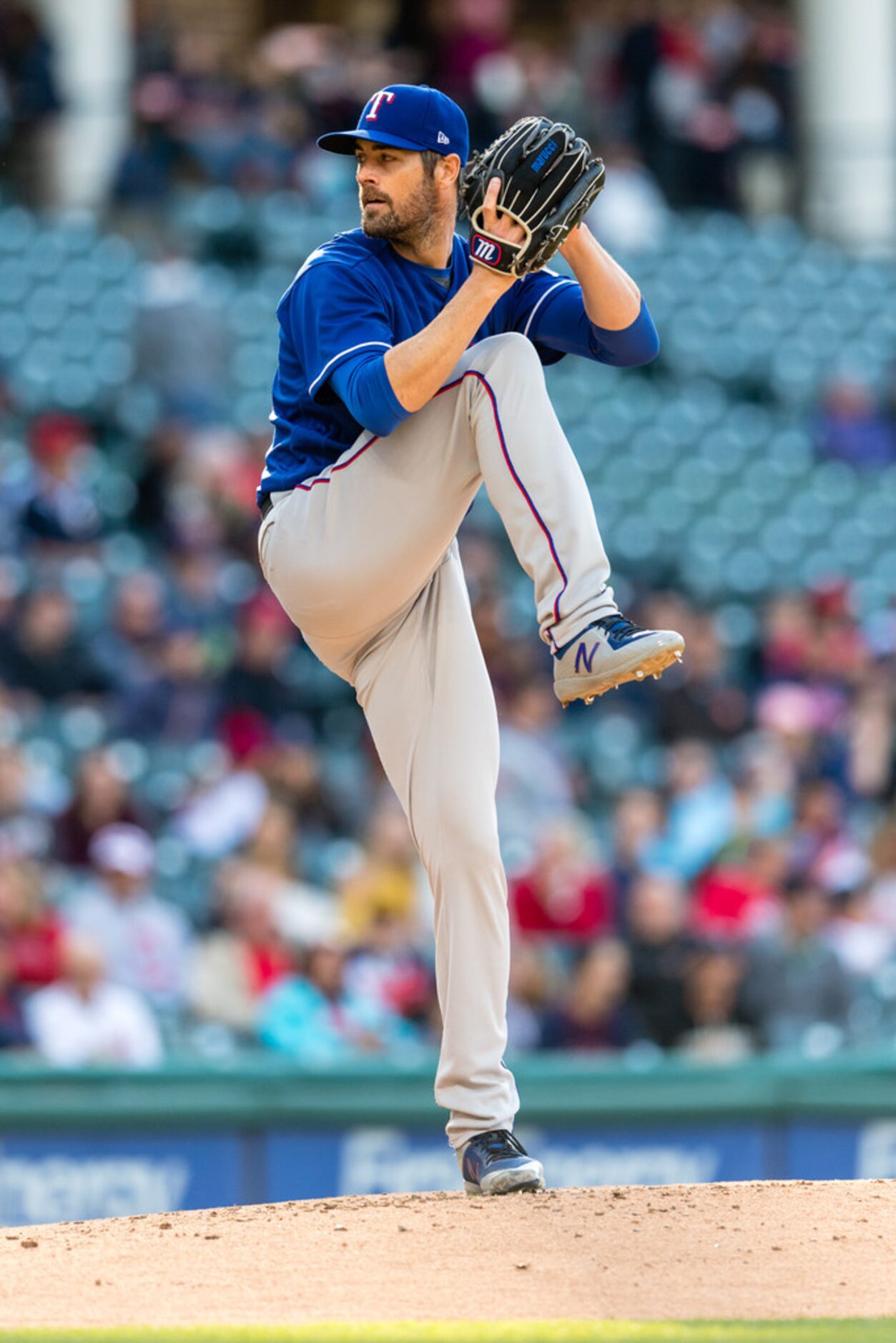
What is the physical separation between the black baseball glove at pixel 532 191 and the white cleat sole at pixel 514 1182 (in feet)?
5.67

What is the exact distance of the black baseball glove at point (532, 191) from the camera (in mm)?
3922

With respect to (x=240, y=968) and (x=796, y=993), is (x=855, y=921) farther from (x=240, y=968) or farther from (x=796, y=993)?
(x=240, y=968)

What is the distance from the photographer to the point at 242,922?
7.54 meters

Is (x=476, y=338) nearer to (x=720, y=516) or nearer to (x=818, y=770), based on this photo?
(x=818, y=770)

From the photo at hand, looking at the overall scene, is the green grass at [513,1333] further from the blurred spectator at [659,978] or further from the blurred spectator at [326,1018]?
the blurred spectator at [659,978]

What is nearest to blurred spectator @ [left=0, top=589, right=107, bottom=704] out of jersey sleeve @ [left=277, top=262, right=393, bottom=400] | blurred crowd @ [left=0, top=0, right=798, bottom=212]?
blurred crowd @ [left=0, top=0, right=798, bottom=212]

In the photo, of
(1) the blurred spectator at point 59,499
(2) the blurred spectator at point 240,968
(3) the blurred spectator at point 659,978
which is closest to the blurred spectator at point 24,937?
(2) the blurred spectator at point 240,968

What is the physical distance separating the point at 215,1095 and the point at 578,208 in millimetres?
3554

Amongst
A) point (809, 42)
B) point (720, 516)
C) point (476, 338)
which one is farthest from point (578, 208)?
point (809, 42)

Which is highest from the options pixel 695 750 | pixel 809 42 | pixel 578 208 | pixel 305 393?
pixel 809 42

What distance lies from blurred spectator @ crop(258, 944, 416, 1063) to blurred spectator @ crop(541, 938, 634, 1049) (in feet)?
1.68

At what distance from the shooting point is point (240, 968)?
7.51 metres

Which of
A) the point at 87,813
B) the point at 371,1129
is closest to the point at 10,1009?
the point at 87,813

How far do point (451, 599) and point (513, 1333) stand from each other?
1.50 m
